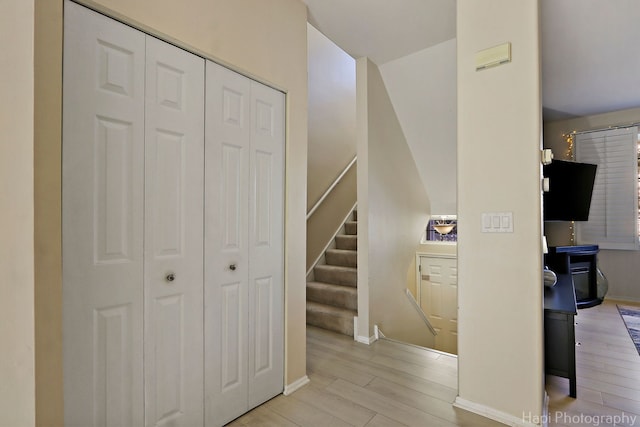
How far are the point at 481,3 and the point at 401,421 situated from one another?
98.8 inches

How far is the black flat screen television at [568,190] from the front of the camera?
3.57 m

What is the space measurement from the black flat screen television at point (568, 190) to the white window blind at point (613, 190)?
951 millimetres

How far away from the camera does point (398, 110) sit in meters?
3.54

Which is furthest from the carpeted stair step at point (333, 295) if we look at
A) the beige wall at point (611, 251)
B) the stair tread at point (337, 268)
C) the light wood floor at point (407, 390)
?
the beige wall at point (611, 251)

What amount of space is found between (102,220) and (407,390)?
2058 mm

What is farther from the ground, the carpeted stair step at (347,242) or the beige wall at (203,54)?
the beige wall at (203,54)

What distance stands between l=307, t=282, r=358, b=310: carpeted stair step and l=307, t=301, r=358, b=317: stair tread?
38mm

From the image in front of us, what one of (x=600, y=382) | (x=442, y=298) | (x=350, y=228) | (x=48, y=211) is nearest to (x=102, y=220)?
(x=48, y=211)

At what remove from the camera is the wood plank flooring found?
5.99ft

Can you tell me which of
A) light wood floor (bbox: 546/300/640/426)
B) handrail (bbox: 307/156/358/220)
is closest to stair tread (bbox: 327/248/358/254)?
handrail (bbox: 307/156/358/220)

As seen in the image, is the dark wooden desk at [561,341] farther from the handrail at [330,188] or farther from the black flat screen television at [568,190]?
the handrail at [330,188]

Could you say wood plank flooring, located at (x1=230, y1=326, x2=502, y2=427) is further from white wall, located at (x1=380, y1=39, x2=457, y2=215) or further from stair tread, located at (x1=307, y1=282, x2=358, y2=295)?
white wall, located at (x1=380, y1=39, x2=457, y2=215)

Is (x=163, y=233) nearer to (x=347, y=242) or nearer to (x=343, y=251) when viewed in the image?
(x=343, y=251)

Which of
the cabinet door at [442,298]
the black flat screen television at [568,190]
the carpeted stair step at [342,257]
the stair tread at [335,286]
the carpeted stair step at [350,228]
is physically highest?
the black flat screen television at [568,190]
